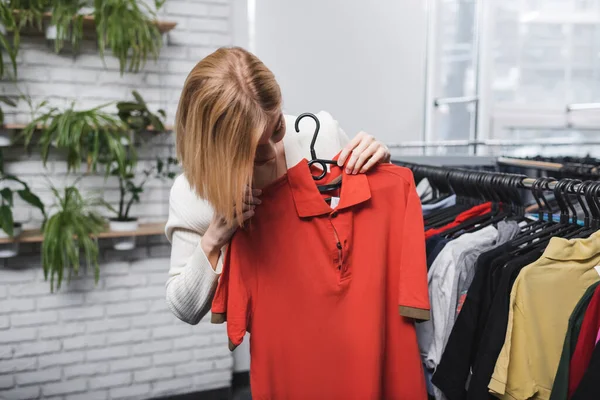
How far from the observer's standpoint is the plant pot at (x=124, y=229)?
2609mm

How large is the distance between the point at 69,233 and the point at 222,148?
1753 millimetres

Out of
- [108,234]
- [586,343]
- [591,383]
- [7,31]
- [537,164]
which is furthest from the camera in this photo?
[108,234]

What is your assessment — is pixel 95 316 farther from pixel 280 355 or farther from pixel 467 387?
pixel 467 387

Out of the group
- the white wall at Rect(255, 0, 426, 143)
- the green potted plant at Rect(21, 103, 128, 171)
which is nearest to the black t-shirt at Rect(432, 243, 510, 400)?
the green potted plant at Rect(21, 103, 128, 171)

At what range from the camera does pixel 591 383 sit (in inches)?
34.0

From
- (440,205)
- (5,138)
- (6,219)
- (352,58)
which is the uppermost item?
(352,58)

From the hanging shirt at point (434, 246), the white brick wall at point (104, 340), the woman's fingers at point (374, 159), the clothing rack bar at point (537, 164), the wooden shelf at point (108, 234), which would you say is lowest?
the white brick wall at point (104, 340)

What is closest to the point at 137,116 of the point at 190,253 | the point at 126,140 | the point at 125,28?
the point at 126,140

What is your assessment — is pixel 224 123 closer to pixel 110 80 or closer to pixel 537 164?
pixel 537 164

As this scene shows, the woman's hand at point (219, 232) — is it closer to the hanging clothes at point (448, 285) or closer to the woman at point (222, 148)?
the woman at point (222, 148)

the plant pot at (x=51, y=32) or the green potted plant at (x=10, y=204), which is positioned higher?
the plant pot at (x=51, y=32)

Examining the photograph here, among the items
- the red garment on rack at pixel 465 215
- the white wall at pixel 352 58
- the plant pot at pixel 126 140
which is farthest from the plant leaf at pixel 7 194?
the red garment on rack at pixel 465 215

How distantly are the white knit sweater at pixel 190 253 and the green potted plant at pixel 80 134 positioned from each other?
4.40 ft

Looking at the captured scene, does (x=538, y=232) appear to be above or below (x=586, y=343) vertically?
above
